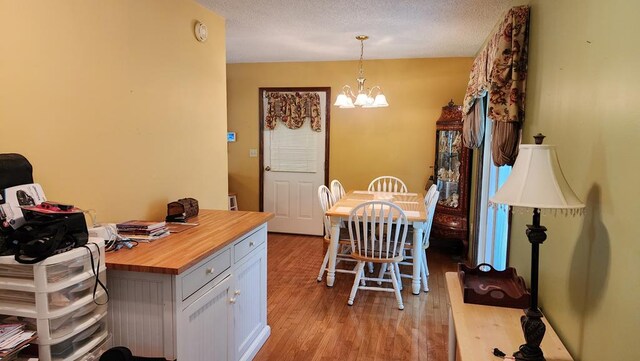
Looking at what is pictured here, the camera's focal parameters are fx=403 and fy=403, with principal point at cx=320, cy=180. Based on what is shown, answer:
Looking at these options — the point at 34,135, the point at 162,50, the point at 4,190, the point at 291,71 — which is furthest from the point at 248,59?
the point at 4,190

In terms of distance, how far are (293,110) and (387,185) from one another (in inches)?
62.6

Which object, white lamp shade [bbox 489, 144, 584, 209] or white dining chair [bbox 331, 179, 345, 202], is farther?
white dining chair [bbox 331, 179, 345, 202]

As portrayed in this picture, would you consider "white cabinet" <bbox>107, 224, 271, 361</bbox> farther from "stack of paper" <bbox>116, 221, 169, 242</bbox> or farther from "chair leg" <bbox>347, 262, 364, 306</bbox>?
"chair leg" <bbox>347, 262, 364, 306</bbox>

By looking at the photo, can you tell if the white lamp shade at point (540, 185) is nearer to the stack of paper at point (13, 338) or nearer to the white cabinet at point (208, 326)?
the white cabinet at point (208, 326)

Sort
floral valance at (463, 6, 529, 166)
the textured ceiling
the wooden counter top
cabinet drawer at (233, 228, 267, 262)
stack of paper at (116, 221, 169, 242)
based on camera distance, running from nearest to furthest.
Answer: the wooden counter top, stack of paper at (116, 221, 169, 242), cabinet drawer at (233, 228, 267, 262), floral valance at (463, 6, 529, 166), the textured ceiling

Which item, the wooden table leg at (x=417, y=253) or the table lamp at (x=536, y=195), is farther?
the wooden table leg at (x=417, y=253)

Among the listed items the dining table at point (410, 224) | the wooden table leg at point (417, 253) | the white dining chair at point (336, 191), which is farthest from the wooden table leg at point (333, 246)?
the white dining chair at point (336, 191)

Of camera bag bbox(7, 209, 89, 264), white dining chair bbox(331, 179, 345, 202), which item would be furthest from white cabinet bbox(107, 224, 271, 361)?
white dining chair bbox(331, 179, 345, 202)


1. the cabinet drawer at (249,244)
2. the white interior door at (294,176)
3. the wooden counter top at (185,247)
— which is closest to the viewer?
the wooden counter top at (185,247)

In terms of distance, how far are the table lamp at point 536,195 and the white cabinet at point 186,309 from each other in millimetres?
1251

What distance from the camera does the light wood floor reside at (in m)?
2.56

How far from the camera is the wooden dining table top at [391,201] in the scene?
332 centimetres

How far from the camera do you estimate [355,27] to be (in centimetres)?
358

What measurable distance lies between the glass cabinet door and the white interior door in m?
1.52
